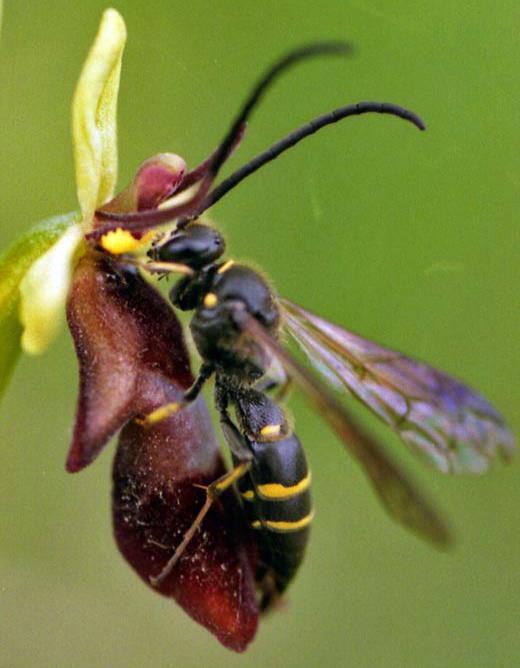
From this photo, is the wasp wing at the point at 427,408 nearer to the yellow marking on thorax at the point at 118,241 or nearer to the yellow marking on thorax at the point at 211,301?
the yellow marking on thorax at the point at 211,301

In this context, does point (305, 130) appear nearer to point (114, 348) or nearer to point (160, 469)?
point (114, 348)

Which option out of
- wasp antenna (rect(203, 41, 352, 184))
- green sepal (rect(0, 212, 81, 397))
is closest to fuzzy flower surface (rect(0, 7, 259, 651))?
green sepal (rect(0, 212, 81, 397))

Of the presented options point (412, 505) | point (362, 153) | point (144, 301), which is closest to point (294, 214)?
point (362, 153)

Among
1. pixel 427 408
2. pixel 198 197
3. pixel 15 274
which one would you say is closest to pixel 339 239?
pixel 427 408

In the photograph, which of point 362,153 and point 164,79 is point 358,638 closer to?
point 362,153

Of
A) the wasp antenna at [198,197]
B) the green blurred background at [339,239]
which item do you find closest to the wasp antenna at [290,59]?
the wasp antenna at [198,197]

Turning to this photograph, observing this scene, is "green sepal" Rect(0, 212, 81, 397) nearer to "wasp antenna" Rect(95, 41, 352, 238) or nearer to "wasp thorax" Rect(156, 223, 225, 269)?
"wasp antenna" Rect(95, 41, 352, 238)

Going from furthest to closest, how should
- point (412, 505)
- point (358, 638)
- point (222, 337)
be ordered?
point (358, 638) < point (222, 337) < point (412, 505)
